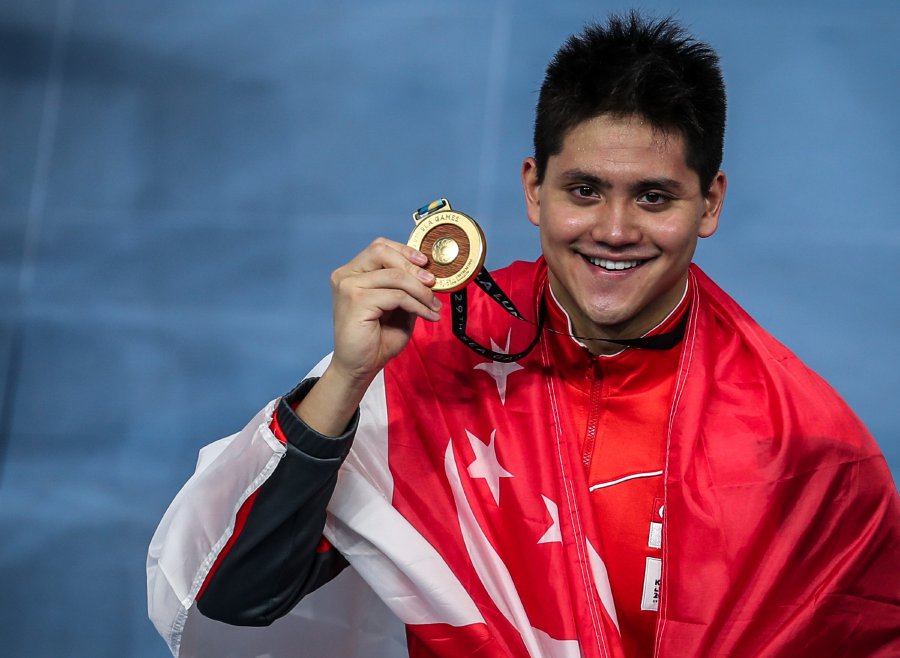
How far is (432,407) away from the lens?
80.4 inches

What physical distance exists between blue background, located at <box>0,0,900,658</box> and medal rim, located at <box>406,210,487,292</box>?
5.82ft

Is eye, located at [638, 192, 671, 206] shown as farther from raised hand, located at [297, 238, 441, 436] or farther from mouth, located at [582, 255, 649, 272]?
raised hand, located at [297, 238, 441, 436]

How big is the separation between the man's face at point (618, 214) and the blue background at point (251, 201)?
5.87 feet

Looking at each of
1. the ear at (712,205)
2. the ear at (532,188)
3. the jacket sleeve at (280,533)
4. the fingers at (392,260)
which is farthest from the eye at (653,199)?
the jacket sleeve at (280,533)

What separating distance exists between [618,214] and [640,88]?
20 centimetres

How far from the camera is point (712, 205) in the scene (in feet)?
6.81

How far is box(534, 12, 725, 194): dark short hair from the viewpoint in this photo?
193cm

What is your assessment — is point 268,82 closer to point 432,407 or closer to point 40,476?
point 40,476

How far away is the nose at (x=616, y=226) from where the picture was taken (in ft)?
6.23

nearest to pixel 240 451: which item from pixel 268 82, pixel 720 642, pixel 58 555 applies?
pixel 720 642

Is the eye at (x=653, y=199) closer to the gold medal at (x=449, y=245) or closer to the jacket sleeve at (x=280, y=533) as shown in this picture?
the gold medal at (x=449, y=245)

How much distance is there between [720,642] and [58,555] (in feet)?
7.06

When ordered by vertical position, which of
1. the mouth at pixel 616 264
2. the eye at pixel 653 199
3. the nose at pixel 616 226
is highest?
the eye at pixel 653 199

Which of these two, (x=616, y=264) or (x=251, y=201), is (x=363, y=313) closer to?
(x=616, y=264)
